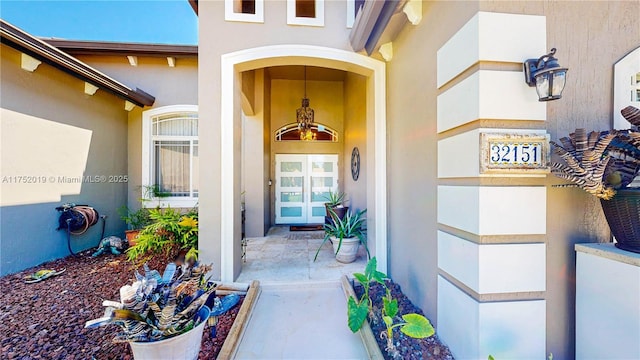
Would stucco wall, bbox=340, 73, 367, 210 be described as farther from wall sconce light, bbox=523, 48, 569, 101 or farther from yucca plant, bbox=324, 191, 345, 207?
wall sconce light, bbox=523, 48, 569, 101

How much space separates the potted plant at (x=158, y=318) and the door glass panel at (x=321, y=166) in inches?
216

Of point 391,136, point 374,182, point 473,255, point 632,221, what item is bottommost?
point 473,255

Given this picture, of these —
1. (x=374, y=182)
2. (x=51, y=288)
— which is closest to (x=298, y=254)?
(x=374, y=182)

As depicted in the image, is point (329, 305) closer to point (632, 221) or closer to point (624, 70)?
point (632, 221)

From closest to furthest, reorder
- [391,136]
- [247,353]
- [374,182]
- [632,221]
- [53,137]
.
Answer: [632,221] < [247,353] < [391,136] < [374,182] < [53,137]

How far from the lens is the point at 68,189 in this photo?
440 cm

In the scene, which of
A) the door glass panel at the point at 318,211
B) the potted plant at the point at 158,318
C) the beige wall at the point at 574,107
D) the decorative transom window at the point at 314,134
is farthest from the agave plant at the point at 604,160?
the door glass panel at the point at 318,211

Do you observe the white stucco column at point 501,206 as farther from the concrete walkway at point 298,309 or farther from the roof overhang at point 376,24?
the concrete walkway at point 298,309

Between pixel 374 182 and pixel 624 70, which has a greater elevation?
pixel 624 70

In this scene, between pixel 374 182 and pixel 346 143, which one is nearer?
pixel 374 182

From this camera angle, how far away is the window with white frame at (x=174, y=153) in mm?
5691

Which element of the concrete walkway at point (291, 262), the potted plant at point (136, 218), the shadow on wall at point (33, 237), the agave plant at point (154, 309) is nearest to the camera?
the agave plant at point (154, 309)

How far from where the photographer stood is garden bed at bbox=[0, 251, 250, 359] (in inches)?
83.0

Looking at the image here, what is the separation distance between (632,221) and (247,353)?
279cm
